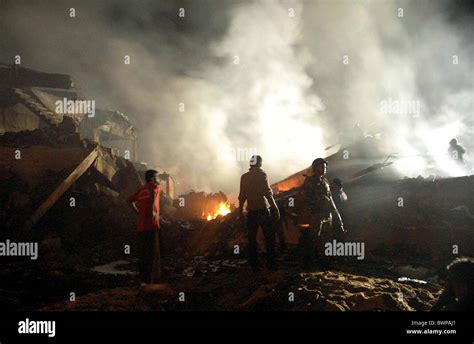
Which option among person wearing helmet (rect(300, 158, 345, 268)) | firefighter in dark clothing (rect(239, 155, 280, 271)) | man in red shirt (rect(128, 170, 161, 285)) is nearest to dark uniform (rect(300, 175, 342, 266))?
person wearing helmet (rect(300, 158, 345, 268))

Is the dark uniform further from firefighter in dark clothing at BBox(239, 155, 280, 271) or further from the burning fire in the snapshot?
the burning fire

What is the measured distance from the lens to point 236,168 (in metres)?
31.6

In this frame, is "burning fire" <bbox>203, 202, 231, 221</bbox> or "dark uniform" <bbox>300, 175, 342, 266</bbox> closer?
"dark uniform" <bbox>300, 175, 342, 266</bbox>

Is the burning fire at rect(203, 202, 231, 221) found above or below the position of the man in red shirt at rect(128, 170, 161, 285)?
above

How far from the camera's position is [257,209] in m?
6.05

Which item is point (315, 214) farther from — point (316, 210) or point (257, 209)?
point (257, 209)

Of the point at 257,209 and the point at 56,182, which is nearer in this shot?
the point at 257,209

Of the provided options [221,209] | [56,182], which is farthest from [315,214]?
[221,209]

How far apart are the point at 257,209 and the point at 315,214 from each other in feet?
3.75

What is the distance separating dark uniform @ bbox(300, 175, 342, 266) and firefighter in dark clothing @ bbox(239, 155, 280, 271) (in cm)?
70

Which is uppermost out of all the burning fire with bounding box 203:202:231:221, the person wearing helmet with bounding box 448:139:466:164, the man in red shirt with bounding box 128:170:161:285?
the person wearing helmet with bounding box 448:139:466:164

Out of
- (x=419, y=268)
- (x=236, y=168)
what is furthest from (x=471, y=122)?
(x=236, y=168)

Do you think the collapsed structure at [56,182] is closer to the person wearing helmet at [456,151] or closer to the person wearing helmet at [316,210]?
the person wearing helmet at [316,210]

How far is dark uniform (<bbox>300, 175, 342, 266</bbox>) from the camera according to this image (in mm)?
6074
